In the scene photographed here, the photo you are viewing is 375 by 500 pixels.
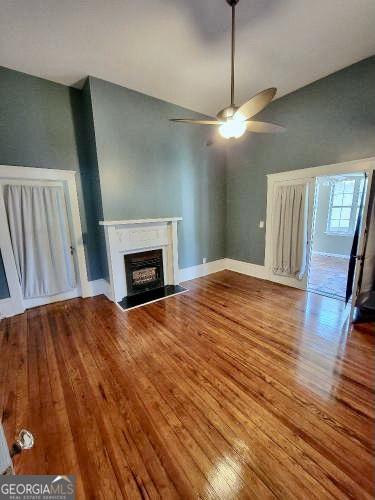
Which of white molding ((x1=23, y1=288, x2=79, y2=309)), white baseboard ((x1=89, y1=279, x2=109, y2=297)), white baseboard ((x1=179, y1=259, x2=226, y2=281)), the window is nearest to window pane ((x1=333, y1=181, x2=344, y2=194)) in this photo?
the window

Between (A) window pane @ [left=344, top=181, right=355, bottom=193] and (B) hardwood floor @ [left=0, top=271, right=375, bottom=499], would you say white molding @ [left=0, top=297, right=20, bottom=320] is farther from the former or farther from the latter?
(A) window pane @ [left=344, top=181, right=355, bottom=193]

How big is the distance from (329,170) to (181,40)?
107 inches

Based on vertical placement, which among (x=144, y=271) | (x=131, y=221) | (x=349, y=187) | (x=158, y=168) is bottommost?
(x=144, y=271)

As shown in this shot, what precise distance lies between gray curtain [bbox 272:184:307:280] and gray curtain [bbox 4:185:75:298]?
3879 mm

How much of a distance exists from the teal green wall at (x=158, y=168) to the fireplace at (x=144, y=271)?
579mm

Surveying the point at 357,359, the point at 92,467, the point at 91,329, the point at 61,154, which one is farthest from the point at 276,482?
the point at 61,154

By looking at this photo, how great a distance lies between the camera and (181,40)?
238 cm

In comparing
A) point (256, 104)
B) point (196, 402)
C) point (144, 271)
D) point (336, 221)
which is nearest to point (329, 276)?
point (336, 221)

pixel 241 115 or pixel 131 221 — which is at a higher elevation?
pixel 241 115

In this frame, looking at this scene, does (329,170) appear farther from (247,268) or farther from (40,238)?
(40,238)

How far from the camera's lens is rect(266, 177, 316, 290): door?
3477mm

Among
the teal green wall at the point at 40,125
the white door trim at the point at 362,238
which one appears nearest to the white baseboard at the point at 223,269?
the white door trim at the point at 362,238

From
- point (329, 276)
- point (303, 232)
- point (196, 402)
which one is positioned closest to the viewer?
point (196, 402)

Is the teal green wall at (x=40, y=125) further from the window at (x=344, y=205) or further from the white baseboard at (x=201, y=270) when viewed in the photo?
the window at (x=344, y=205)
